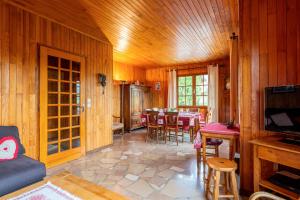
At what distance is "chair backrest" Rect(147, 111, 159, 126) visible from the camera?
5.01 meters

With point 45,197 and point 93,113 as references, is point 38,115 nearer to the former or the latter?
point 93,113

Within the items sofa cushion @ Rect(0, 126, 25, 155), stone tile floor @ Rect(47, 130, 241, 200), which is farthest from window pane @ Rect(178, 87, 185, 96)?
sofa cushion @ Rect(0, 126, 25, 155)

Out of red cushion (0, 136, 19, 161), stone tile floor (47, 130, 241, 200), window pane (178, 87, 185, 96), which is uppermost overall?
window pane (178, 87, 185, 96)

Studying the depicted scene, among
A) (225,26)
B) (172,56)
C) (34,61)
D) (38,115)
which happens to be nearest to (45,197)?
(38,115)

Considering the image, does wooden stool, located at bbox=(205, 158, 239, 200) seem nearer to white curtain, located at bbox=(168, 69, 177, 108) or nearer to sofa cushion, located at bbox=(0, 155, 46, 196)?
sofa cushion, located at bbox=(0, 155, 46, 196)

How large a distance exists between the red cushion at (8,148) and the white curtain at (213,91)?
5573 mm

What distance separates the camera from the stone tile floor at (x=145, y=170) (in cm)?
232

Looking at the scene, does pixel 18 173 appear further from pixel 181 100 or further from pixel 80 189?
pixel 181 100

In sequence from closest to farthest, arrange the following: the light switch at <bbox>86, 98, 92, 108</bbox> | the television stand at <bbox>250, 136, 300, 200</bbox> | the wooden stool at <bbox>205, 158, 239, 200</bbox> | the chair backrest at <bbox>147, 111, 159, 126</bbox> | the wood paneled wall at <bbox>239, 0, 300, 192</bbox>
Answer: the television stand at <bbox>250, 136, 300, 200</bbox>, the wooden stool at <bbox>205, 158, 239, 200</bbox>, the wood paneled wall at <bbox>239, 0, 300, 192</bbox>, the light switch at <bbox>86, 98, 92, 108</bbox>, the chair backrest at <bbox>147, 111, 159, 126</bbox>

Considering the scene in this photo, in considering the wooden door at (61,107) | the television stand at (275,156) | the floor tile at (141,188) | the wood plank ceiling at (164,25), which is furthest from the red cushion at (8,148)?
the television stand at (275,156)

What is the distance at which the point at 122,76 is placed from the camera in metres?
6.89

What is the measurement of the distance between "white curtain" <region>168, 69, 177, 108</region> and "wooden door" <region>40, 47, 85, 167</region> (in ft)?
13.6

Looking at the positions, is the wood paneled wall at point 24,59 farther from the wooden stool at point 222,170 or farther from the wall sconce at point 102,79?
the wooden stool at point 222,170

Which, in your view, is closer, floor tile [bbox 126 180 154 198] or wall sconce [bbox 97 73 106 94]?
floor tile [bbox 126 180 154 198]
